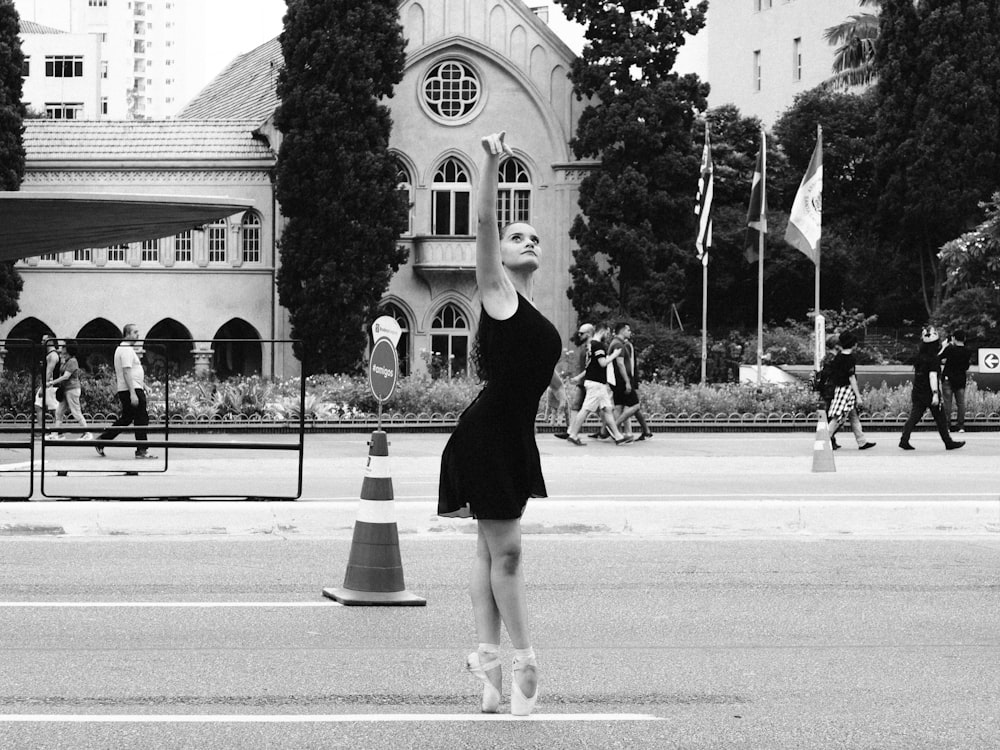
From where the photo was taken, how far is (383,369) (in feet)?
38.8

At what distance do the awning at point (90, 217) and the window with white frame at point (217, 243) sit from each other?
26.1 meters

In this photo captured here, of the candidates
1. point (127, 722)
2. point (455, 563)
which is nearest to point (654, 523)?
point (455, 563)

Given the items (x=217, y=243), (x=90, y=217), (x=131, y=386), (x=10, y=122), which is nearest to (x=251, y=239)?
(x=217, y=243)

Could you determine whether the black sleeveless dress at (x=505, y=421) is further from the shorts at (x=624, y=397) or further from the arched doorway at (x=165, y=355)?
the shorts at (x=624, y=397)

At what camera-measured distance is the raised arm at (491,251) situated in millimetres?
5730

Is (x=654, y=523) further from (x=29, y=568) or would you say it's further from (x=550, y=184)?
(x=550, y=184)

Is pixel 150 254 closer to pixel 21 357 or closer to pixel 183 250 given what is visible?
pixel 183 250

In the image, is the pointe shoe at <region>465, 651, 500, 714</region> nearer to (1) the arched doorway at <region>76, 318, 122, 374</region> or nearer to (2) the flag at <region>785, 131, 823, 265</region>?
(1) the arched doorway at <region>76, 318, 122, 374</region>

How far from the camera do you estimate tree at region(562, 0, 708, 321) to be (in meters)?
41.3

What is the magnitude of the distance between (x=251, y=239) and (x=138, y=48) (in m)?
117

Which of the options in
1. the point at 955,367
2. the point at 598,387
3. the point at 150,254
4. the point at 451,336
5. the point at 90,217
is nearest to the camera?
the point at 90,217

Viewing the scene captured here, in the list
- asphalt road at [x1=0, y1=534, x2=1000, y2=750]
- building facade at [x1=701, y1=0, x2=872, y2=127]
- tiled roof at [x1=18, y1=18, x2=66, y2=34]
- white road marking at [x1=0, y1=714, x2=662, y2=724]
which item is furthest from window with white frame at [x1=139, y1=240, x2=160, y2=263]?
tiled roof at [x1=18, y1=18, x2=66, y2=34]

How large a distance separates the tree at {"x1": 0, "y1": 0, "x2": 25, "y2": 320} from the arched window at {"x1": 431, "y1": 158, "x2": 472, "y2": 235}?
37.4 feet

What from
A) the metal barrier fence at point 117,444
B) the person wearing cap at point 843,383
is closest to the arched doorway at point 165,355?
the metal barrier fence at point 117,444
